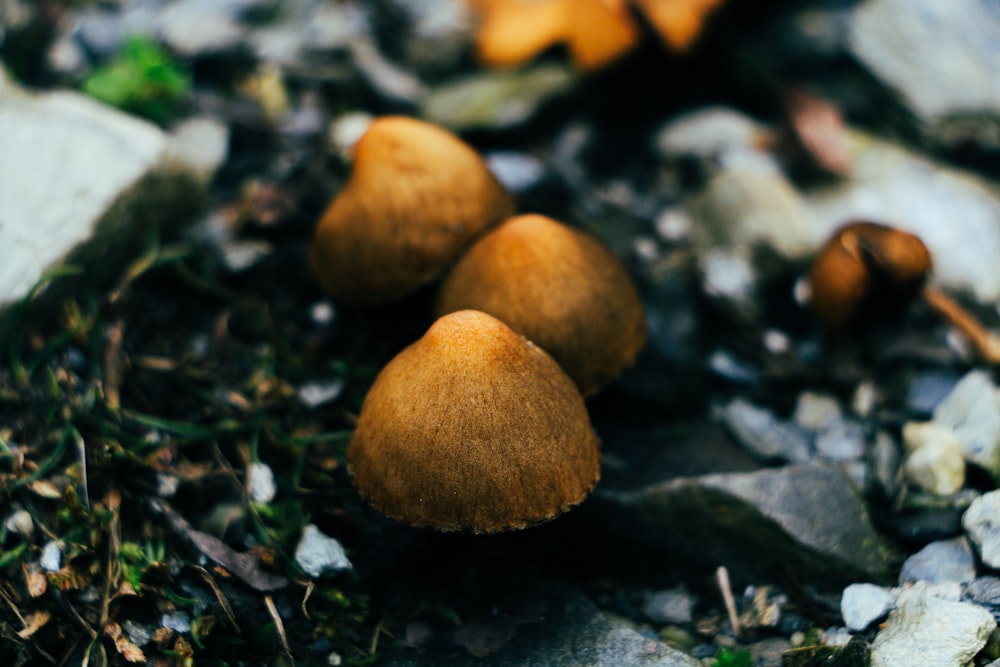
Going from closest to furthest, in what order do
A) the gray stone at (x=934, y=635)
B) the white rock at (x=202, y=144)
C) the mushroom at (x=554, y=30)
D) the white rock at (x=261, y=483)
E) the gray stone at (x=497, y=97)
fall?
the gray stone at (x=934, y=635)
the white rock at (x=261, y=483)
the white rock at (x=202, y=144)
the mushroom at (x=554, y=30)
the gray stone at (x=497, y=97)

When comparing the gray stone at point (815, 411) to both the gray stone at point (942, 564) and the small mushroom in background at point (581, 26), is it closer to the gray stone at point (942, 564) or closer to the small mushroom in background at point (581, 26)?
Result: the gray stone at point (942, 564)

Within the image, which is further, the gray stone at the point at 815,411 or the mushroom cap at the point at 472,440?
the gray stone at the point at 815,411

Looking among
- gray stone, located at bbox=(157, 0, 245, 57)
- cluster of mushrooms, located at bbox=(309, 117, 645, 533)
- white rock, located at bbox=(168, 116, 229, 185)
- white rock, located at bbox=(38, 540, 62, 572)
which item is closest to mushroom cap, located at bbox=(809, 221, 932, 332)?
cluster of mushrooms, located at bbox=(309, 117, 645, 533)

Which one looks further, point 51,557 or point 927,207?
point 927,207

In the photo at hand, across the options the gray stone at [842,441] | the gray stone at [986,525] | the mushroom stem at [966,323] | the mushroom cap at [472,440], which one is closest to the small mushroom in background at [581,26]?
the mushroom stem at [966,323]

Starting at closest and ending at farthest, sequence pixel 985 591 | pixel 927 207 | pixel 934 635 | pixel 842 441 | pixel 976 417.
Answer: pixel 934 635, pixel 985 591, pixel 976 417, pixel 842 441, pixel 927 207

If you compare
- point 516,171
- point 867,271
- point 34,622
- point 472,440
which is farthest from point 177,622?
point 867,271

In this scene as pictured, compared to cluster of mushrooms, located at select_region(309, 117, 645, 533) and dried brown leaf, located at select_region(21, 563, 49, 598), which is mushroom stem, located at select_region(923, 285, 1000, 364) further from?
dried brown leaf, located at select_region(21, 563, 49, 598)

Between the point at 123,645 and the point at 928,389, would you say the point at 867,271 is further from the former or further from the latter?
the point at 123,645
